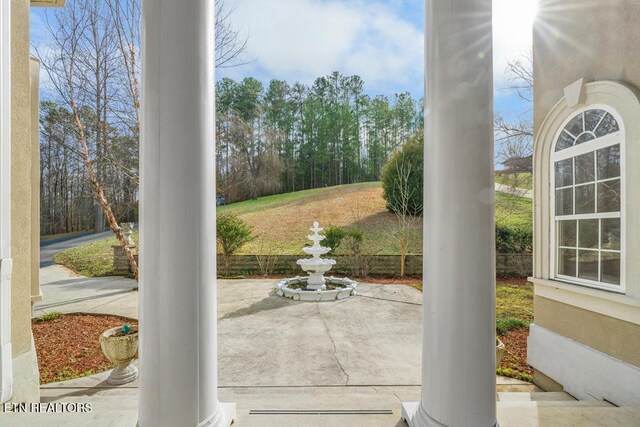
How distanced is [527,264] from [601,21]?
29.6ft

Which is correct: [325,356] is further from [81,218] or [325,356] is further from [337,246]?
[81,218]

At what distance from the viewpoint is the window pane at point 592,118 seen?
3.31m

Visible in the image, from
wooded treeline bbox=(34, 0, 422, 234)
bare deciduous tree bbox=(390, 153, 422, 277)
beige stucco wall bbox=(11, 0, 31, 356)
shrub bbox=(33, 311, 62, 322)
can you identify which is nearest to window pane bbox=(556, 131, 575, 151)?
beige stucco wall bbox=(11, 0, 31, 356)

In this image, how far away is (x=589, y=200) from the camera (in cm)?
346

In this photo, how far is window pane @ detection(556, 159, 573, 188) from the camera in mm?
3724

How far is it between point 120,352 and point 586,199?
17.9 feet

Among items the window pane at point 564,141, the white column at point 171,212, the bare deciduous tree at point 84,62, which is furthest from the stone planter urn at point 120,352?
the window pane at point 564,141

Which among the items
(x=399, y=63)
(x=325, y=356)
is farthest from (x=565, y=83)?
(x=399, y=63)

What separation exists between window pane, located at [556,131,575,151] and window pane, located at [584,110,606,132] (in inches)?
9.2

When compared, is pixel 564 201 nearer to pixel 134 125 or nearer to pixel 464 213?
pixel 464 213

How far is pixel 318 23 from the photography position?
39.0 feet

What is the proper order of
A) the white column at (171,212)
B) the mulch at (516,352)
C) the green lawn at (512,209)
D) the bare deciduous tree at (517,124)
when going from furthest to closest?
the green lawn at (512,209) → the bare deciduous tree at (517,124) → the mulch at (516,352) → the white column at (171,212)

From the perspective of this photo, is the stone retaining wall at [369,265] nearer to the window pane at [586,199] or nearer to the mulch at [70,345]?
the mulch at [70,345]

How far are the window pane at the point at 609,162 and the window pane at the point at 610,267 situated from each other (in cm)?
80
